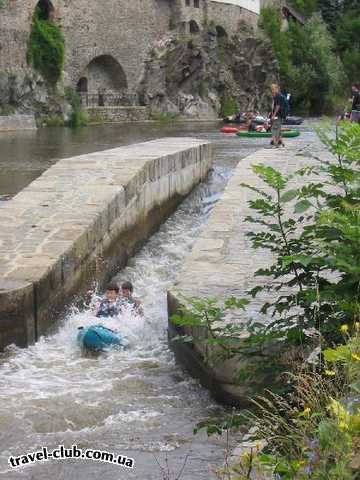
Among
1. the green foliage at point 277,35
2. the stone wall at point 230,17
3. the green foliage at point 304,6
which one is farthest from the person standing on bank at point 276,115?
the green foliage at point 304,6

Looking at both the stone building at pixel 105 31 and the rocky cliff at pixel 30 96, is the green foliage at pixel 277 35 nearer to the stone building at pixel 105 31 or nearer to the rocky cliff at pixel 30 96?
the stone building at pixel 105 31

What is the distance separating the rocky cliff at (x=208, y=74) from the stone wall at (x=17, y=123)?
12.1m

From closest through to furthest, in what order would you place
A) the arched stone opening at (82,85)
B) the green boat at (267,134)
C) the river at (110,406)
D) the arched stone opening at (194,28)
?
the river at (110,406) < the green boat at (267,134) < the arched stone opening at (82,85) < the arched stone opening at (194,28)

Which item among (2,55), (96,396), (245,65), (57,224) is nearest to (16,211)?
(57,224)

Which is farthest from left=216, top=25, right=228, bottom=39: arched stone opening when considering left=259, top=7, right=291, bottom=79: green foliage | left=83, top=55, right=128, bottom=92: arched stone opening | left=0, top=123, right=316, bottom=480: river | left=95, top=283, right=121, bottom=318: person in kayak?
left=95, top=283, right=121, bottom=318: person in kayak

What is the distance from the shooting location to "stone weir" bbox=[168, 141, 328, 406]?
16.8ft

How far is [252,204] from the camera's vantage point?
4930mm

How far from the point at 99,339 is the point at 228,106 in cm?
4299

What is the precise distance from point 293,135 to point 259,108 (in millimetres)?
28711

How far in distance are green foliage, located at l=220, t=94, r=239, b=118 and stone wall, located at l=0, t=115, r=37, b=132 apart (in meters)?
18.2

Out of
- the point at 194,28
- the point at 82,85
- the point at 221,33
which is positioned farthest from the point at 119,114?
the point at 221,33

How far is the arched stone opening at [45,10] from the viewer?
3781 centimetres

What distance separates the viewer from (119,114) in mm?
40031

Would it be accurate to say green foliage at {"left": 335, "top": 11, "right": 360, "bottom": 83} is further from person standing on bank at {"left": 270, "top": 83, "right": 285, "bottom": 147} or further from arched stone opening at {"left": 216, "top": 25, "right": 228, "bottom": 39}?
person standing on bank at {"left": 270, "top": 83, "right": 285, "bottom": 147}
